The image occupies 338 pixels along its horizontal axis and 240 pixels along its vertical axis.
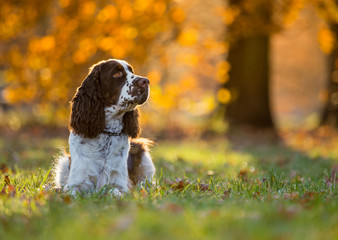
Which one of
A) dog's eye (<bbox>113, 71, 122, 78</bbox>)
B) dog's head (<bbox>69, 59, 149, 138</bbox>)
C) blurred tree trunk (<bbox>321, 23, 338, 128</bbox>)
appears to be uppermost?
dog's eye (<bbox>113, 71, 122, 78</bbox>)

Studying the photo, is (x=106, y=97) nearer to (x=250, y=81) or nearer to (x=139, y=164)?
(x=139, y=164)

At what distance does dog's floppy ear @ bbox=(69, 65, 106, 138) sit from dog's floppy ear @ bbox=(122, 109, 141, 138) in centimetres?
24

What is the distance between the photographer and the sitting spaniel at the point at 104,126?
4404 millimetres

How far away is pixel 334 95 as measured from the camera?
1415 centimetres

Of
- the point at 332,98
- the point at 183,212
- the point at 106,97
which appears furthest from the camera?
the point at 332,98

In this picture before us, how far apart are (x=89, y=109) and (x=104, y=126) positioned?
0.22 metres

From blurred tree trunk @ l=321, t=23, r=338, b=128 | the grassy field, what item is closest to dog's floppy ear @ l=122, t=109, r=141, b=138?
the grassy field

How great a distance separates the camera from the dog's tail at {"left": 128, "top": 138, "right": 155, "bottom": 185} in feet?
16.6

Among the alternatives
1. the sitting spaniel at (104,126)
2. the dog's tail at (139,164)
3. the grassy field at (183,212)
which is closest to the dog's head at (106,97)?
the sitting spaniel at (104,126)

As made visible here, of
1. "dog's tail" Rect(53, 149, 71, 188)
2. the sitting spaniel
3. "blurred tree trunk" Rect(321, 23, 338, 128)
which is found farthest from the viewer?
"blurred tree trunk" Rect(321, 23, 338, 128)

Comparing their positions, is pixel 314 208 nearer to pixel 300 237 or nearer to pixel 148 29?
pixel 300 237

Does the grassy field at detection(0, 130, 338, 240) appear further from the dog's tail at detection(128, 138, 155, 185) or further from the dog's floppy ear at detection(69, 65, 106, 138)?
the dog's floppy ear at detection(69, 65, 106, 138)

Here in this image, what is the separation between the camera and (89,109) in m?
4.52

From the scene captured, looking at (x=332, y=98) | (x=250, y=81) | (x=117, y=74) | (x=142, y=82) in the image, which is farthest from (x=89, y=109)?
(x=332, y=98)
